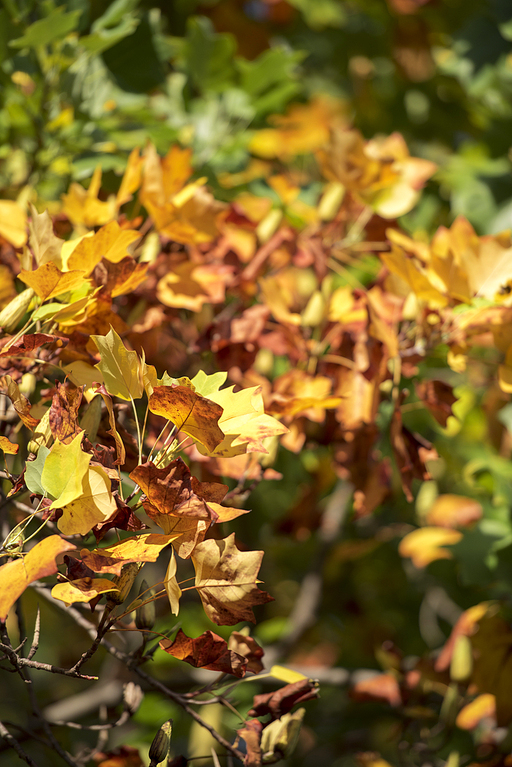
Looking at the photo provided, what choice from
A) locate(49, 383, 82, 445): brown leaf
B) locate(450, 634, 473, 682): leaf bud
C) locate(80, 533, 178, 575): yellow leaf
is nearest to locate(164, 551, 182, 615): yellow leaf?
locate(80, 533, 178, 575): yellow leaf

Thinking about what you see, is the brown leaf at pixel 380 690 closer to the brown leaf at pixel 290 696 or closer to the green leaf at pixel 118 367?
the brown leaf at pixel 290 696

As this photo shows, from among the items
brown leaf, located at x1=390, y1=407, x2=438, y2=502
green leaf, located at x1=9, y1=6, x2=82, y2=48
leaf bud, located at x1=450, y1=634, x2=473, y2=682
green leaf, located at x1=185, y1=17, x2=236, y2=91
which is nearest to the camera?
brown leaf, located at x1=390, y1=407, x2=438, y2=502

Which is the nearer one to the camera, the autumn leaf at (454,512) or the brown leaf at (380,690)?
the brown leaf at (380,690)

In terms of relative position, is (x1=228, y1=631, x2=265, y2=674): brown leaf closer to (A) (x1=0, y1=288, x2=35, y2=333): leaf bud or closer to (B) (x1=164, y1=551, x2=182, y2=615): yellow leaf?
(B) (x1=164, y1=551, x2=182, y2=615): yellow leaf

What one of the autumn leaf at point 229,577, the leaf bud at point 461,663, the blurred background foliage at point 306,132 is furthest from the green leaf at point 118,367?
the leaf bud at point 461,663

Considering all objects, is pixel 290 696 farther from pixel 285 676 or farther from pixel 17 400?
pixel 17 400
